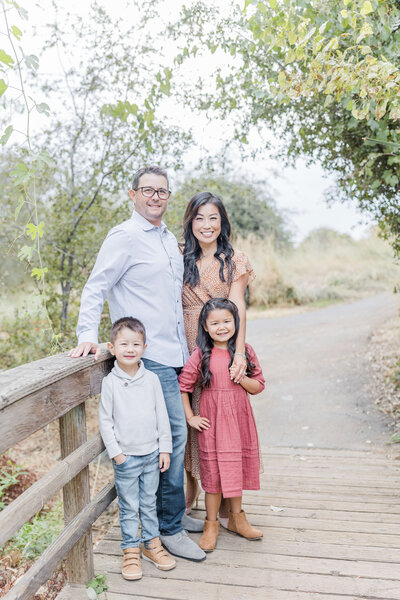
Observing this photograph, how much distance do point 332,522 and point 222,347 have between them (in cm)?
127

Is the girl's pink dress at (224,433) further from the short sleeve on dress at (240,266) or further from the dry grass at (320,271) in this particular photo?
the dry grass at (320,271)

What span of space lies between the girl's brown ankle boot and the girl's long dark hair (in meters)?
0.76

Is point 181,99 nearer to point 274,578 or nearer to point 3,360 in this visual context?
point 3,360

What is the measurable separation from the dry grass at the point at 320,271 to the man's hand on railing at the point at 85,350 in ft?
39.7

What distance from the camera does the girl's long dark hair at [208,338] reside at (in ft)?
9.86

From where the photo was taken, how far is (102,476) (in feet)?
18.8

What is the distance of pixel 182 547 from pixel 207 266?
1522 mm

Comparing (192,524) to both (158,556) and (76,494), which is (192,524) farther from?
(76,494)

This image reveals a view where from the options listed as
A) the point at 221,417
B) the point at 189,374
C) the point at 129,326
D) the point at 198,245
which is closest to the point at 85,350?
the point at 129,326

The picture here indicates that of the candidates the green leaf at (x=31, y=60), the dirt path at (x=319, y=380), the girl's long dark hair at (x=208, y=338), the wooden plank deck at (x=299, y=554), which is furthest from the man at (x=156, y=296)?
the dirt path at (x=319, y=380)

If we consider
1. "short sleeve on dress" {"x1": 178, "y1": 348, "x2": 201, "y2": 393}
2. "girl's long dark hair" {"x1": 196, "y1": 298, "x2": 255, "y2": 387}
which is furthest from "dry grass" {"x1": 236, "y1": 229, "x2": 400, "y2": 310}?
"short sleeve on dress" {"x1": 178, "y1": 348, "x2": 201, "y2": 393}

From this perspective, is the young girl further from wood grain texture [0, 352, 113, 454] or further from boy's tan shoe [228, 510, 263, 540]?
A: wood grain texture [0, 352, 113, 454]

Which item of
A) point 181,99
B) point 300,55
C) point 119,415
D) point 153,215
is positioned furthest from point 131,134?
point 119,415

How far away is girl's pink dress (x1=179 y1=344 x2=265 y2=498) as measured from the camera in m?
2.96
